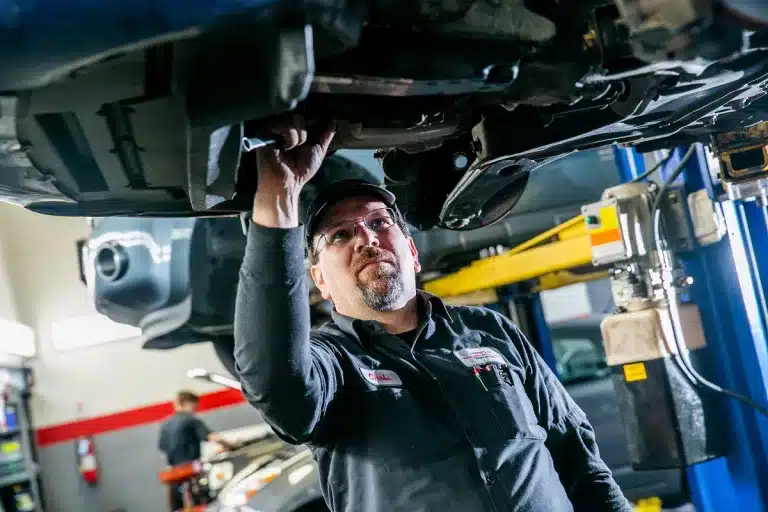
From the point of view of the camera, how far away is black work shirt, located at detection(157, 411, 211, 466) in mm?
6508

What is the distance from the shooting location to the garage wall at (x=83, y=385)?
8.30 meters

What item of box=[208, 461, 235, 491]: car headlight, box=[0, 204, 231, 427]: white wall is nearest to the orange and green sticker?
box=[208, 461, 235, 491]: car headlight

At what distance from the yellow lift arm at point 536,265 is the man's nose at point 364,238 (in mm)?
1275

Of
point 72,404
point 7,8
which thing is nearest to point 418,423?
point 7,8

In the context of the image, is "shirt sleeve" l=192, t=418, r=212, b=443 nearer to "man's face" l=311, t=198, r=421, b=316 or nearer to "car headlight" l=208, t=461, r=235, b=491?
"car headlight" l=208, t=461, r=235, b=491

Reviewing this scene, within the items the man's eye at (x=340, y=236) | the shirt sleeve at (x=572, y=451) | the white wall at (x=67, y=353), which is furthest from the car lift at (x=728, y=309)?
the white wall at (x=67, y=353)

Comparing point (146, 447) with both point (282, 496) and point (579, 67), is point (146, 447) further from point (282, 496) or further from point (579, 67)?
point (579, 67)

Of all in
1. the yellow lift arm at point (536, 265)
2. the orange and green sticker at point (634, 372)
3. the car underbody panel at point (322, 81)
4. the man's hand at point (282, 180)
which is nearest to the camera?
the car underbody panel at point (322, 81)

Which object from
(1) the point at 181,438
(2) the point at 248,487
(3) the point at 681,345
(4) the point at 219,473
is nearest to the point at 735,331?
(3) the point at 681,345

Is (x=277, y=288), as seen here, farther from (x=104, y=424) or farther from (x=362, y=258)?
(x=104, y=424)

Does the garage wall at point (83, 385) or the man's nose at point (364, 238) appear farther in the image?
the garage wall at point (83, 385)

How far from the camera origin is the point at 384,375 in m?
1.66

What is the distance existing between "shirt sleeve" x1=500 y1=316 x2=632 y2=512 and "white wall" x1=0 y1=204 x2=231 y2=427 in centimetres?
683

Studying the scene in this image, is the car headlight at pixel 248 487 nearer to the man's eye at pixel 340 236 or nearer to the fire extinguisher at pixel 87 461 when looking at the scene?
the man's eye at pixel 340 236
